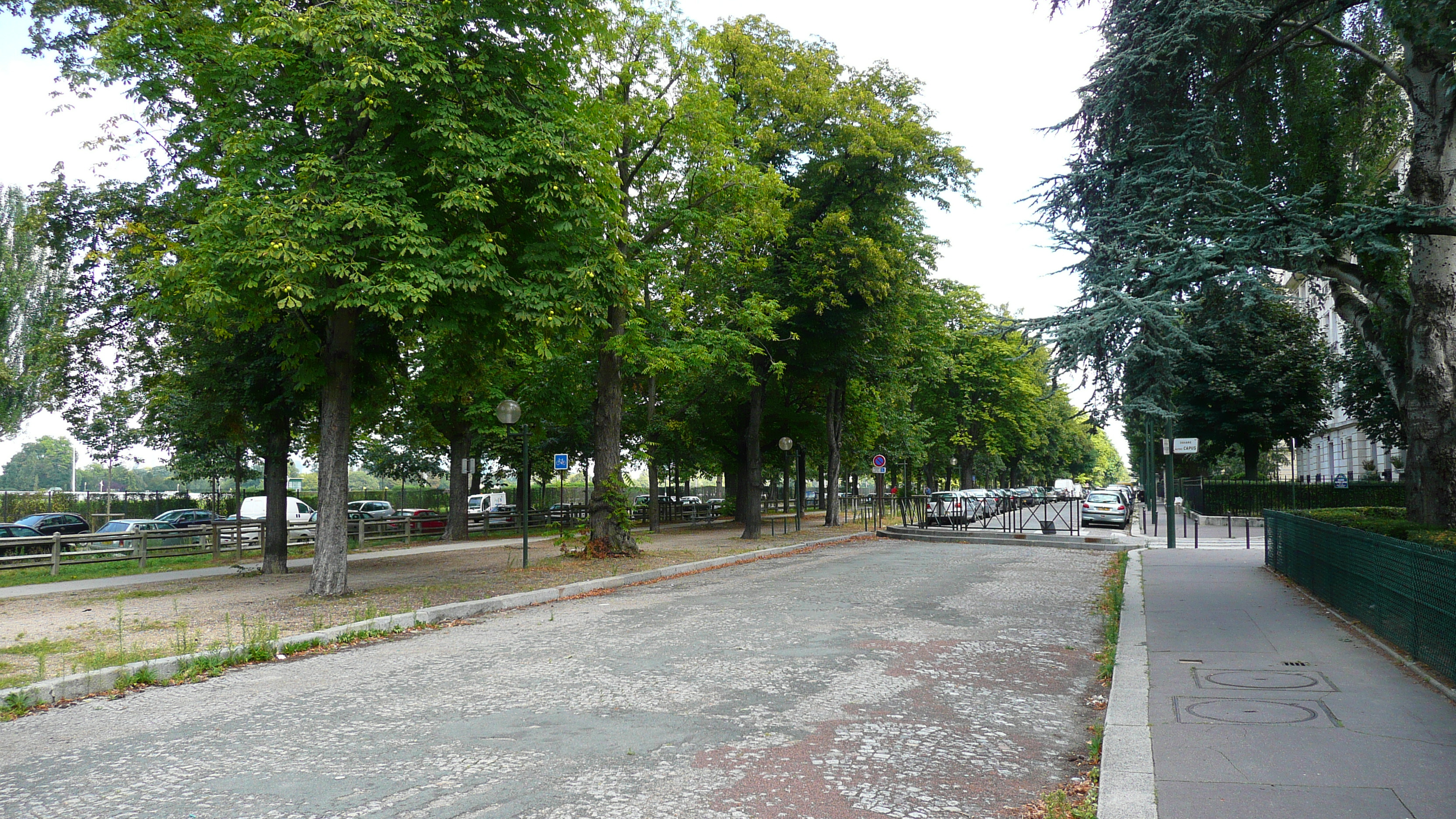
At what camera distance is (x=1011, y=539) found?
28.5m

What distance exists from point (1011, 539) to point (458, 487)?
19228mm

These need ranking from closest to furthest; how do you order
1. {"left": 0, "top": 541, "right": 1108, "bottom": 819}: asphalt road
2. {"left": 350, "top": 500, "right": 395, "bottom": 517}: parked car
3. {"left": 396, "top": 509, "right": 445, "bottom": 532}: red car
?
{"left": 0, "top": 541, "right": 1108, "bottom": 819}: asphalt road
{"left": 396, "top": 509, "right": 445, "bottom": 532}: red car
{"left": 350, "top": 500, "right": 395, "bottom": 517}: parked car

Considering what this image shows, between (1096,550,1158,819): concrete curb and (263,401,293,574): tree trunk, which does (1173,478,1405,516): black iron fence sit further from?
(263,401,293,574): tree trunk

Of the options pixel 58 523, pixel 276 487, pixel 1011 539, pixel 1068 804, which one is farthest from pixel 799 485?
pixel 1068 804

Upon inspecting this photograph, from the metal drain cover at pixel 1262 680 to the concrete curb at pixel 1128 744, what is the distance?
48 cm

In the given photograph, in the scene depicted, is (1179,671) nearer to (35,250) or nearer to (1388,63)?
(1388,63)

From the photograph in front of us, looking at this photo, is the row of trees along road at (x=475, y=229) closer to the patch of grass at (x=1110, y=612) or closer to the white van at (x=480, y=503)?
the patch of grass at (x=1110, y=612)

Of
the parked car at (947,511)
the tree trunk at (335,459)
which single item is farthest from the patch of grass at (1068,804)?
the parked car at (947,511)

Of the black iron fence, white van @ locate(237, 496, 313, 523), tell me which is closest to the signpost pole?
the black iron fence

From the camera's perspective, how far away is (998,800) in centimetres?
486

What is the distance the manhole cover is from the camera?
7.14 meters

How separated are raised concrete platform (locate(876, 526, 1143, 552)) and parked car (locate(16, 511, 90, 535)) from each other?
27439mm

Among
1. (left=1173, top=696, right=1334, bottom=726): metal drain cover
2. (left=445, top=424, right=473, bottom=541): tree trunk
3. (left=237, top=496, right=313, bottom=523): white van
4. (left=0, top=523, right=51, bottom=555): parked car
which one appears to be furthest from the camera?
(left=237, top=496, right=313, bottom=523): white van

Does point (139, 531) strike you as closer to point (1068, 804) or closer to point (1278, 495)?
point (1068, 804)
